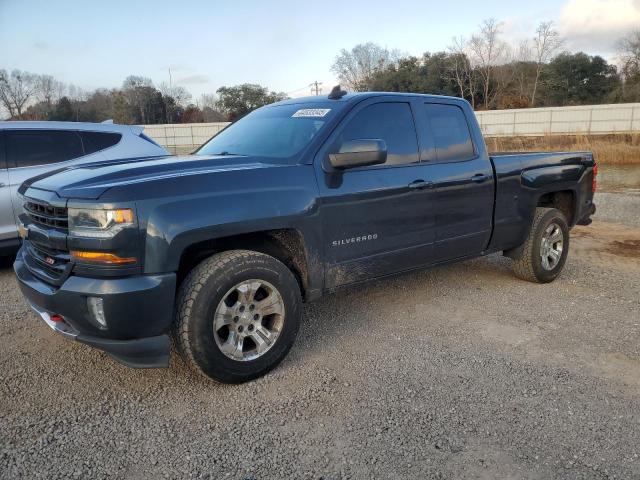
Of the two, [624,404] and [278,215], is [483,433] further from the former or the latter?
[278,215]

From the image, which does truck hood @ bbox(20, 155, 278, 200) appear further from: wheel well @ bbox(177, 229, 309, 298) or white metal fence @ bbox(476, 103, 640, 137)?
white metal fence @ bbox(476, 103, 640, 137)

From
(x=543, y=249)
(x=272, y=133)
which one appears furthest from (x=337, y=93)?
(x=543, y=249)

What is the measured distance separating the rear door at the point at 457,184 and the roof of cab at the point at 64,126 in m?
4.46

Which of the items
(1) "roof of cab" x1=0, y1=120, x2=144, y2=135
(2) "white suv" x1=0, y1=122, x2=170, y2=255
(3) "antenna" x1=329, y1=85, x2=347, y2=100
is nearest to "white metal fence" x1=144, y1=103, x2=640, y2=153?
(1) "roof of cab" x1=0, y1=120, x2=144, y2=135

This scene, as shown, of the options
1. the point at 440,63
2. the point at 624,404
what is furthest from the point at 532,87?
the point at 624,404

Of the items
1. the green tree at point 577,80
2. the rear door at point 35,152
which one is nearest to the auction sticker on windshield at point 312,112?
the rear door at point 35,152

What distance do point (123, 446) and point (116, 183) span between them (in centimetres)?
141

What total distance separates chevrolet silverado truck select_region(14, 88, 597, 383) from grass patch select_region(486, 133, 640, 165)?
1581 cm

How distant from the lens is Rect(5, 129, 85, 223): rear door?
19.8 feet

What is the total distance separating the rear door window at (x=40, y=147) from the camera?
6105mm

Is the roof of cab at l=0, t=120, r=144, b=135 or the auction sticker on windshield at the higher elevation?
the auction sticker on windshield

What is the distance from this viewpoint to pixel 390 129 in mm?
4184

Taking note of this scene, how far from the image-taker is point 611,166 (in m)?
19.3

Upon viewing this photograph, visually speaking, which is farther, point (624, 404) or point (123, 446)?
point (624, 404)
